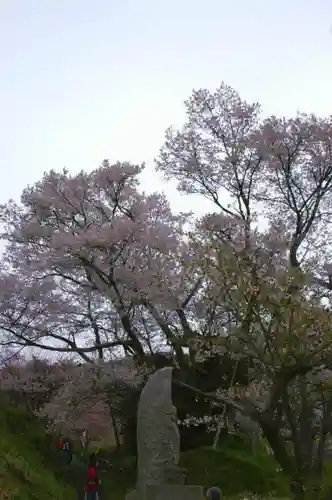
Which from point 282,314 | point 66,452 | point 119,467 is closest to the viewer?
point 282,314

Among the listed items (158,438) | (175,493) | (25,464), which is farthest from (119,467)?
(175,493)

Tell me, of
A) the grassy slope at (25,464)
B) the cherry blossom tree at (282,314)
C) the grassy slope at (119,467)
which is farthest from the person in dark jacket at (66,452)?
the cherry blossom tree at (282,314)

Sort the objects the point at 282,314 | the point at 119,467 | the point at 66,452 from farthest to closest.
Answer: the point at 66,452 < the point at 119,467 < the point at 282,314

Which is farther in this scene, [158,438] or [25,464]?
[25,464]

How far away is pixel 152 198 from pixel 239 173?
129 inches

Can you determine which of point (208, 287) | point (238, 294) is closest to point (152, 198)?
point (208, 287)

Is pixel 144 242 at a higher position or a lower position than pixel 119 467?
higher

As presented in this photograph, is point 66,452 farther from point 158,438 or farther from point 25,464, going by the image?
point 158,438

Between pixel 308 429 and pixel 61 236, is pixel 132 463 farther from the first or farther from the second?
pixel 308 429

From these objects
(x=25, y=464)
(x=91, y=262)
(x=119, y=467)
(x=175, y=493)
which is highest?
(x=91, y=262)

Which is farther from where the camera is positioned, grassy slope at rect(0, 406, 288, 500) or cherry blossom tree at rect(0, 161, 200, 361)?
cherry blossom tree at rect(0, 161, 200, 361)

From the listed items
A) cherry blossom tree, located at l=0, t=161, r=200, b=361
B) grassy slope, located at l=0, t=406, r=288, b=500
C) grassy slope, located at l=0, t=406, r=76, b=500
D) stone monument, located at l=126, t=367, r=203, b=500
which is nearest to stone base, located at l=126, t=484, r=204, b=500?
stone monument, located at l=126, t=367, r=203, b=500

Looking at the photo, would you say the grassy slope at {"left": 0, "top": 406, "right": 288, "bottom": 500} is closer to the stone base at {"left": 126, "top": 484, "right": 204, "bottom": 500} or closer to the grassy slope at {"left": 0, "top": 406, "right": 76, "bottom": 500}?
the grassy slope at {"left": 0, "top": 406, "right": 76, "bottom": 500}

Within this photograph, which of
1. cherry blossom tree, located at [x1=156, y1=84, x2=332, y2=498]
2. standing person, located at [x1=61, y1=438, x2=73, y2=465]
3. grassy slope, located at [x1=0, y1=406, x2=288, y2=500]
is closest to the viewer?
cherry blossom tree, located at [x1=156, y1=84, x2=332, y2=498]
